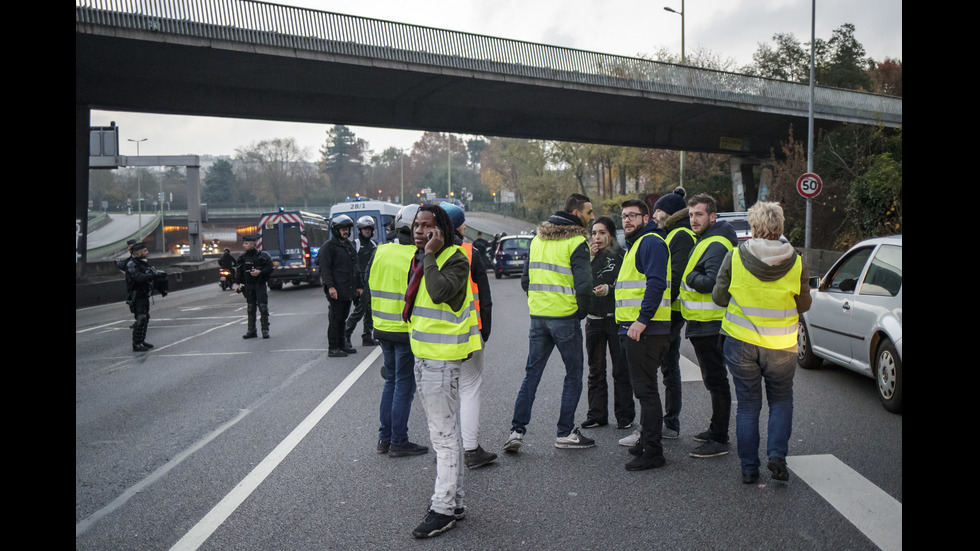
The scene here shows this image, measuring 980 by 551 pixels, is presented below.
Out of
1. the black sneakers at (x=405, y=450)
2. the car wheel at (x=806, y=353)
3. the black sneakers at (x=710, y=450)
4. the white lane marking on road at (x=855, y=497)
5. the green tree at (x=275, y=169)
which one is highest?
the green tree at (x=275, y=169)

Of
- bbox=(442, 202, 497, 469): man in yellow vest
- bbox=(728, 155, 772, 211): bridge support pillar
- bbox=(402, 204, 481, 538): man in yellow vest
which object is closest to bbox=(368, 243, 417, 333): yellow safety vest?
bbox=(442, 202, 497, 469): man in yellow vest

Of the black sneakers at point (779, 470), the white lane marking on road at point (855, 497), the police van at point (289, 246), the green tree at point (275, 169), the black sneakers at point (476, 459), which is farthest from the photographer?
the green tree at point (275, 169)

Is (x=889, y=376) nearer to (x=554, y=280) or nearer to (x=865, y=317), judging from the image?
(x=865, y=317)

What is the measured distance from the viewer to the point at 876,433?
6066 millimetres

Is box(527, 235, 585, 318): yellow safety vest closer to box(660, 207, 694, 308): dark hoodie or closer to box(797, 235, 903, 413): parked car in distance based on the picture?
box(660, 207, 694, 308): dark hoodie

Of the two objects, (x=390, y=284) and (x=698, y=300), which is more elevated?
(x=390, y=284)

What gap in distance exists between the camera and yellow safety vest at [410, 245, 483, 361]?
443 centimetres

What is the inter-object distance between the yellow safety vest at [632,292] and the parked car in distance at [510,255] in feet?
77.8

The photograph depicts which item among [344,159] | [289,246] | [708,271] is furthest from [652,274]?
[344,159]

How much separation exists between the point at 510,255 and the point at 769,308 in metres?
24.8

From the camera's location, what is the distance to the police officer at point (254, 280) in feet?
42.7

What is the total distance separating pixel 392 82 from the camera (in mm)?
24125

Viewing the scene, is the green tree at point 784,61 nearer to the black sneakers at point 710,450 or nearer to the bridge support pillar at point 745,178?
the bridge support pillar at point 745,178

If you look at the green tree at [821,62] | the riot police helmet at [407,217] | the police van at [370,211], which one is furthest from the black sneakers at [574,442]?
the green tree at [821,62]
